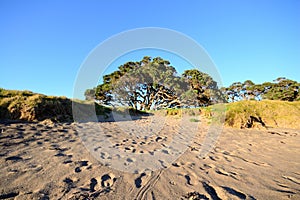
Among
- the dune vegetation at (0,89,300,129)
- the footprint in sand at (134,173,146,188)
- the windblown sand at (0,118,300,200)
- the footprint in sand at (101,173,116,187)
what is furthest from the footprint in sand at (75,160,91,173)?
the dune vegetation at (0,89,300,129)

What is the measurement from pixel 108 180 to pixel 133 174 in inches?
15.7

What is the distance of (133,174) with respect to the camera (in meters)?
2.46

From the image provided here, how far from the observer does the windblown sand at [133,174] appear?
1923 mm

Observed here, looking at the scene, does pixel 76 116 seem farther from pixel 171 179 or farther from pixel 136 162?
pixel 171 179

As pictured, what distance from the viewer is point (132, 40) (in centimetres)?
790

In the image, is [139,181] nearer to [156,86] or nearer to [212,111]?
[212,111]

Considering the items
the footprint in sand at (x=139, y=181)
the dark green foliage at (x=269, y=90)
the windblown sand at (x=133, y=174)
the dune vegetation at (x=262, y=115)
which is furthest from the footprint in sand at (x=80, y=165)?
the dark green foliage at (x=269, y=90)

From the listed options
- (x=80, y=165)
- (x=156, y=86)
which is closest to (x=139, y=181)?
(x=80, y=165)

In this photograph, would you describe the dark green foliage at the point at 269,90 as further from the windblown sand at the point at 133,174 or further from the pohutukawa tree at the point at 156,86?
the windblown sand at the point at 133,174

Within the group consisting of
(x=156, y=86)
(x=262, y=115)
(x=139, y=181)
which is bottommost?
(x=139, y=181)

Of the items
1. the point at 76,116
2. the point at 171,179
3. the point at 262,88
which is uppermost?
the point at 262,88

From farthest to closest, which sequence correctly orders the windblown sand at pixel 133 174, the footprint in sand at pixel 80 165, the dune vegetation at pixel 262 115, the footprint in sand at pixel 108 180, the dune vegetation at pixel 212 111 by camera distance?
the dune vegetation at pixel 262 115, the dune vegetation at pixel 212 111, the footprint in sand at pixel 80 165, the footprint in sand at pixel 108 180, the windblown sand at pixel 133 174

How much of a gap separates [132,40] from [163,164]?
253 inches

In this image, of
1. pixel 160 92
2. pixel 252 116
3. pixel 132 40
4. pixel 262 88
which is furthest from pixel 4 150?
pixel 262 88
